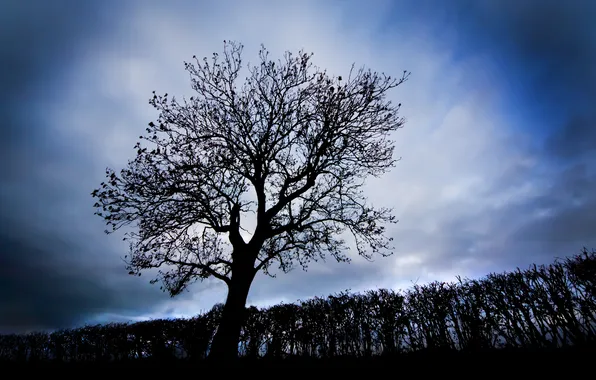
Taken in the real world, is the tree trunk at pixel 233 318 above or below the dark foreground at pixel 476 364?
above

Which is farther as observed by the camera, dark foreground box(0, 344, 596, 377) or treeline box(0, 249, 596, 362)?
treeline box(0, 249, 596, 362)

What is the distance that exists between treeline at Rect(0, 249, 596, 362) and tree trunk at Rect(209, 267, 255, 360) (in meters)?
0.95

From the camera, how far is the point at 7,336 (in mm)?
28156

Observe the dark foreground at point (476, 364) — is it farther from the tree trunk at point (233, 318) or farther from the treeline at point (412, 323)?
the tree trunk at point (233, 318)

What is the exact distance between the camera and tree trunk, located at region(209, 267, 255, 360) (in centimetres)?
940

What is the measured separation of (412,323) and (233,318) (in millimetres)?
6922

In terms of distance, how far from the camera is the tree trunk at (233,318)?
9398 millimetres

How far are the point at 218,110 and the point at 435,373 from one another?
12.0 metres

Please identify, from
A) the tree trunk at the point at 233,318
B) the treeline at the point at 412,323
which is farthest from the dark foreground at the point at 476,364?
the tree trunk at the point at 233,318

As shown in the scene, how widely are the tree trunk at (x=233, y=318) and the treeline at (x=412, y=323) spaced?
0.95m

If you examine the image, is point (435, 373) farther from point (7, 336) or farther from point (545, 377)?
point (7, 336)

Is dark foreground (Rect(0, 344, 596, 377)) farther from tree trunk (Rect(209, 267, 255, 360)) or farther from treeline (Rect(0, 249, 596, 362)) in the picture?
tree trunk (Rect(209, 267, 255, 360))

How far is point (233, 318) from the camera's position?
32.3 feet

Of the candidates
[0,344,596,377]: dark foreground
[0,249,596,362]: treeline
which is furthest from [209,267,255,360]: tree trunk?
[0,344,596,377]: dark foreground
